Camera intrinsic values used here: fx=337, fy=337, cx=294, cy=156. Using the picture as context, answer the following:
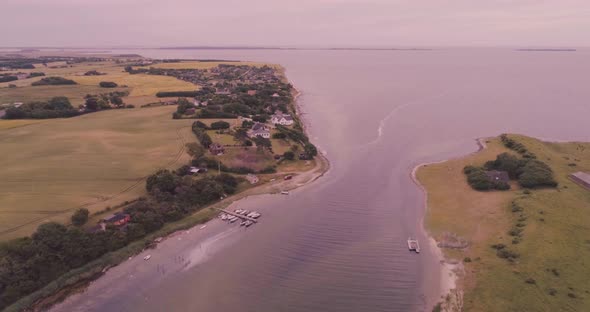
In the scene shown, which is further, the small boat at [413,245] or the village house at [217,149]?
the village house at [217,149]

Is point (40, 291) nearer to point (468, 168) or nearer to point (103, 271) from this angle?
point (103, 271)

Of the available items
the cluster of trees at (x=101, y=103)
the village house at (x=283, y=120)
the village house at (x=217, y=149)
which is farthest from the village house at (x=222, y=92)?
the village house at (x=217, y=149)

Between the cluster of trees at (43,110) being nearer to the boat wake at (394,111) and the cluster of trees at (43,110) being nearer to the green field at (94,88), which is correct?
the green field at (94,88)

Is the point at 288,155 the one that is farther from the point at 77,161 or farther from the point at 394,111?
the point at 394,111

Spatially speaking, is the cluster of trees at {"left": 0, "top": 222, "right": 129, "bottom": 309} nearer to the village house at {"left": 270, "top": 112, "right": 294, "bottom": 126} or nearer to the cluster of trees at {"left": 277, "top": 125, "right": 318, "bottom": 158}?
the cluster of trees at {"left": 277, "top": 125, "right": 318, "bottom": 158}

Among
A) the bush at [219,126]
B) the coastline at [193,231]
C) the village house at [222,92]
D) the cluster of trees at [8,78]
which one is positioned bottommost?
the coastline at [193,231]

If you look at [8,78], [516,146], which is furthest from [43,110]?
[516,146]

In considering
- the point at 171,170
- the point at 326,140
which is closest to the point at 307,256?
the point at 171,170

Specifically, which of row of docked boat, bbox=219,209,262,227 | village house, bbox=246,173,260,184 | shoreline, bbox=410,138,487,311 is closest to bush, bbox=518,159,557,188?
shoreline, bbox=410,138,487,311
